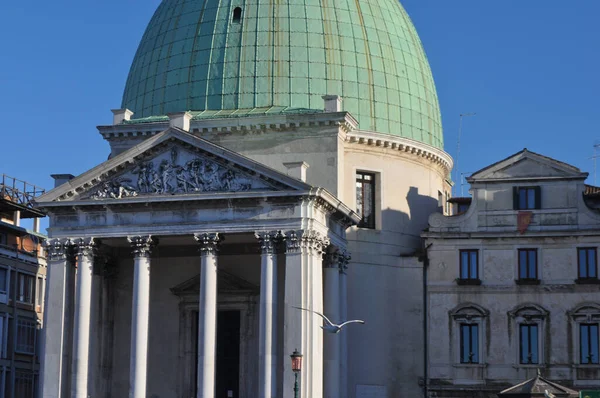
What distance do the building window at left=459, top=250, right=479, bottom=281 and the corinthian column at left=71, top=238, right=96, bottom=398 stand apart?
16707mm

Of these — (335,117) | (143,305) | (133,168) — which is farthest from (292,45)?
(143,305)

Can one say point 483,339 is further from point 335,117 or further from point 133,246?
point 133,246

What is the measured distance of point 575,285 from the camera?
55.7 m

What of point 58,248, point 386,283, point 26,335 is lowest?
point 26,335

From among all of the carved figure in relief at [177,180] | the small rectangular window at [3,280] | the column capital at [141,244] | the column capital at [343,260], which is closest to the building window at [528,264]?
the column capital at [343,260]

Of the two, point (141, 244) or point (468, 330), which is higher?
point (141, 244)

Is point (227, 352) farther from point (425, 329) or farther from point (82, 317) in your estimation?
point (425, 329)

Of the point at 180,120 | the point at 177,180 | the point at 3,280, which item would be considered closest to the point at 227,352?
the point at 177,180

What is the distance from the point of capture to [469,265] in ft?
186

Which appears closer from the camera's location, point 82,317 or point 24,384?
point 82,317

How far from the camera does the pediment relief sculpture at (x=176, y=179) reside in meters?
52.3

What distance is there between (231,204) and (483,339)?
13.3 m

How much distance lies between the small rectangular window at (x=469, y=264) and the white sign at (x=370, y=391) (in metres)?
6.45

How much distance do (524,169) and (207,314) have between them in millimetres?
16289
